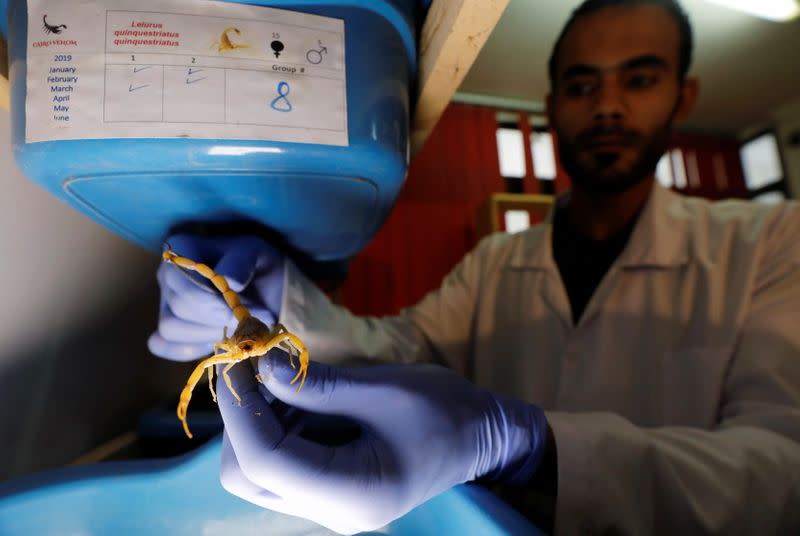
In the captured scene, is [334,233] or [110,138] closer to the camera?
[110,138]

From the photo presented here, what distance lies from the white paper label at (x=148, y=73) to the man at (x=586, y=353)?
0.14m

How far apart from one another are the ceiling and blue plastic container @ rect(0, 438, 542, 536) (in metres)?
1.19

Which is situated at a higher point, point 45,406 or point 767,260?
point 767,260

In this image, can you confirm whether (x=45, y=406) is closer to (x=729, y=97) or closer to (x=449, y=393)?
(x=449, y=393)

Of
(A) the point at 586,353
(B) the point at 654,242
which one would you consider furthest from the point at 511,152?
(A) the point at 586,353

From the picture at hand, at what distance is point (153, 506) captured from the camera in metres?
0.36

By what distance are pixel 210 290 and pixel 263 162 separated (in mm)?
156

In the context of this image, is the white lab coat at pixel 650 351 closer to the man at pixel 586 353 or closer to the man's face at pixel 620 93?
the man at pixel 586 353

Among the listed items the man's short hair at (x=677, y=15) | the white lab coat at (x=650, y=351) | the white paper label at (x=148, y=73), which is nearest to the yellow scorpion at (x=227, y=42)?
the white paper label at (x=148, y=73)


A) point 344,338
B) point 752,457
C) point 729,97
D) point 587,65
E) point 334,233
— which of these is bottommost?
point 752,457

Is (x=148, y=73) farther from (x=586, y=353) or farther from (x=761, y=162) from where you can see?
(x=761, y=162)

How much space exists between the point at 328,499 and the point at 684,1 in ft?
6.86

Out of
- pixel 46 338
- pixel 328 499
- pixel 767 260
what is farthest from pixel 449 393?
pixel 767 260

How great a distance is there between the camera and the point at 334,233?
0.43 meters
